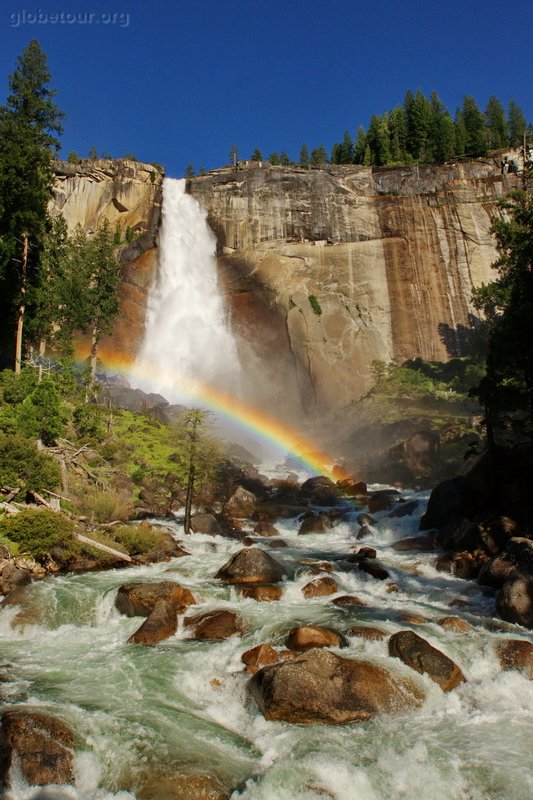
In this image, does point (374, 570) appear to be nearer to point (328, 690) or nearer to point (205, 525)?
point (328, 690)

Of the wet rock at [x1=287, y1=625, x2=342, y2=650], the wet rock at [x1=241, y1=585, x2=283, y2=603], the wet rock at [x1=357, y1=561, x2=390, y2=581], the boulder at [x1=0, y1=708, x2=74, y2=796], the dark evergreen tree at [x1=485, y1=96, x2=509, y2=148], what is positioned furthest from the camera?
the dark evergreen tree at [x1=485, y1=96, x2=509, y2=148]

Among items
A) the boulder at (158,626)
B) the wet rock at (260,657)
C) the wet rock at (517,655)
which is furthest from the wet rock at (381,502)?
the wet rock at (260,657)

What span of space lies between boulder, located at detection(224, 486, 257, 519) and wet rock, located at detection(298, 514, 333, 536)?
154 inches

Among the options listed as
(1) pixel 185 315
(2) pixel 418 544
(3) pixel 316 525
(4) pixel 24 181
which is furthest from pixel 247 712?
(1) pixel 185 315

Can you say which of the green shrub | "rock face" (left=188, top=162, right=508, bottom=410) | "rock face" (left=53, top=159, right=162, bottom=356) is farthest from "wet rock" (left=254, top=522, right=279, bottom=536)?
"rock face" (left=53, top=159, right=162, bottom=356)

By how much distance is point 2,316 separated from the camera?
31000 millimetres

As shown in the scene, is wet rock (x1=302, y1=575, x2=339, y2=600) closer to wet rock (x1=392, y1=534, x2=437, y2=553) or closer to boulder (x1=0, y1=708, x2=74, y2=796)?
wet rock (x1=392, y1=534, x2=437, y2=553)

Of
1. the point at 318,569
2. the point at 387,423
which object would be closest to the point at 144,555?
the point at 318,569

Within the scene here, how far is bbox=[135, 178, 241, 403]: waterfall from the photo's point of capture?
56.0m

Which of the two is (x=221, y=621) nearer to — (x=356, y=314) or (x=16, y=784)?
(x=16, y=784)

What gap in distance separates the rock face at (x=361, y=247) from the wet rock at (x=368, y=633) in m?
45.7

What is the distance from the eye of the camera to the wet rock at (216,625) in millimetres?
12664

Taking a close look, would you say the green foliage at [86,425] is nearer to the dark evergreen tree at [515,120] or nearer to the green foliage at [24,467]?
the green foliage at [24,467]

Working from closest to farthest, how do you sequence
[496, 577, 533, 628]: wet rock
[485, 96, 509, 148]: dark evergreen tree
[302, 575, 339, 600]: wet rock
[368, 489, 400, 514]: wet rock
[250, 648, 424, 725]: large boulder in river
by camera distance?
1. [250, 648, 424, 725]: large boulder in river
2. [496, 577, 533, 628]: wet rock
3. [302, 575, 339, 600]: wet rock
4. [368, 489, 400, 514]: wet rock
5. [485, 96, 509, 148]: dark evergreen tree
